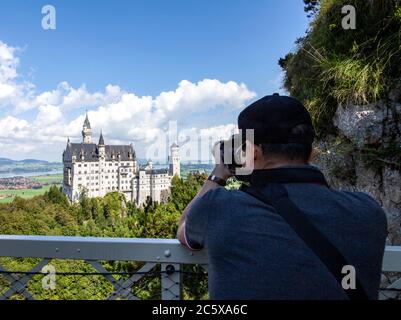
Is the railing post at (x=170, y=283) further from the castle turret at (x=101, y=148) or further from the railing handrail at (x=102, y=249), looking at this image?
the castle turret at (x=101, y=148)

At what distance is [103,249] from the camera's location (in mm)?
1433

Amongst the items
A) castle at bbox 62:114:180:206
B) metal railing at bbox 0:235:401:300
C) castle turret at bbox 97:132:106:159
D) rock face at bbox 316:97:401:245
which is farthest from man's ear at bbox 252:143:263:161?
castle turret at bbox 97:132:106:159

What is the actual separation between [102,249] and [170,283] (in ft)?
1.06

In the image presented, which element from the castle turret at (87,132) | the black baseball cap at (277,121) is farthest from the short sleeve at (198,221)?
the castle turret at (87,132)

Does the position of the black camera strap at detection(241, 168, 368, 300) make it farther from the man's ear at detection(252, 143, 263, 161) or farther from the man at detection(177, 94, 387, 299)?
the man's ear at detection(252, 143, 263, 161)

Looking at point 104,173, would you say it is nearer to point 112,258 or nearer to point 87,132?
point 87,132

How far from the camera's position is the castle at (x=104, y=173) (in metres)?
62.4

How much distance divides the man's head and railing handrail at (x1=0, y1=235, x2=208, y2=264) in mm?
521

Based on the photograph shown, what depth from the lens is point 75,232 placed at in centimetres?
3434

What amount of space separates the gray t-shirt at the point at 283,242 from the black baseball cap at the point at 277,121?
157mm

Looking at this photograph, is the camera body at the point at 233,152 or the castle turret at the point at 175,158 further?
the castle turret at the point at 175,158

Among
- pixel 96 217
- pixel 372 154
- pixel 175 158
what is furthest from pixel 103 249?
pixel 96 217
